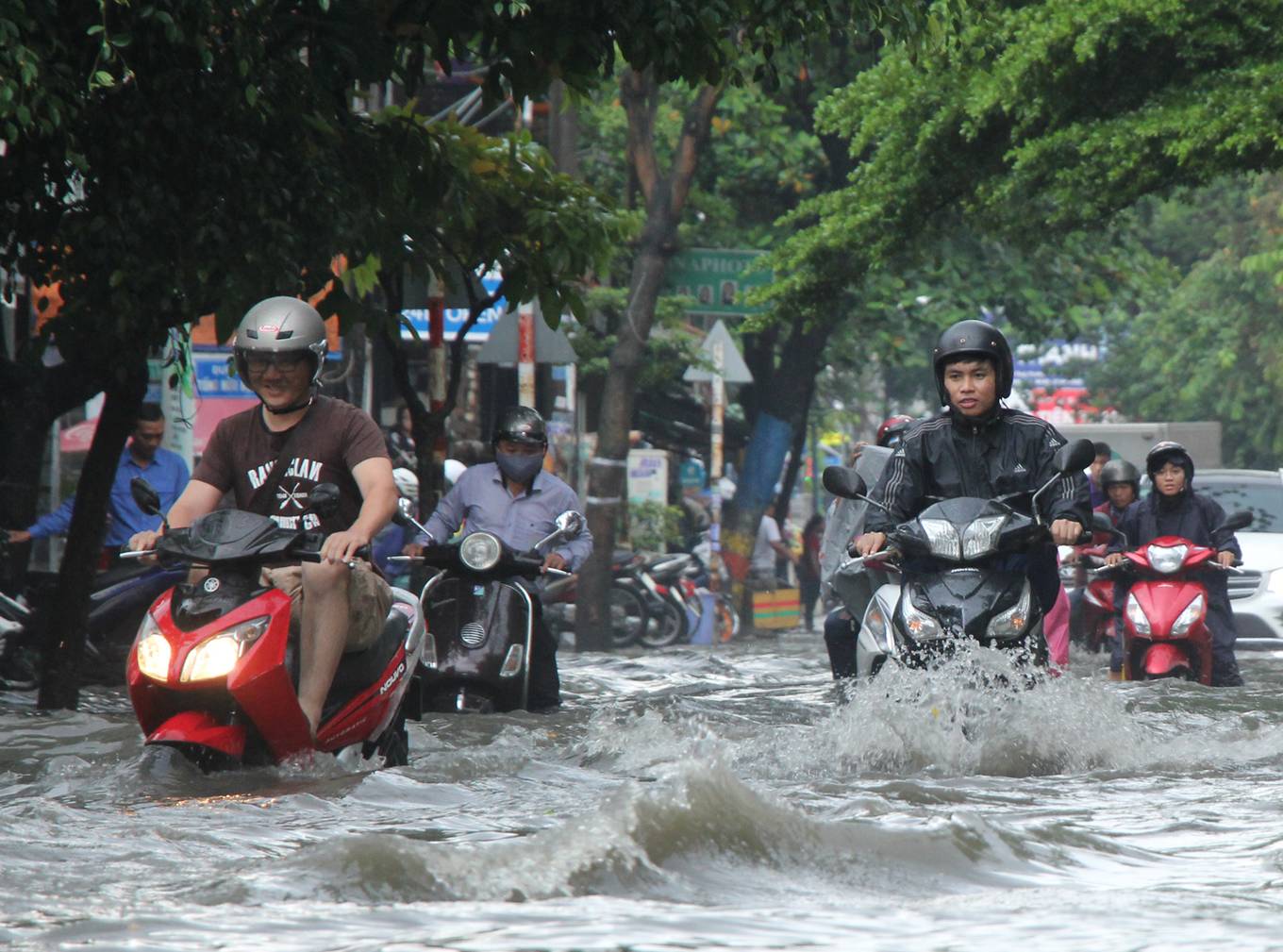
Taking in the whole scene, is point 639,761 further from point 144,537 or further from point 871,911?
point 871,911

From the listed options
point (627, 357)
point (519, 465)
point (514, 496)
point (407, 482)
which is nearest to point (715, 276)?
point (627, 357)

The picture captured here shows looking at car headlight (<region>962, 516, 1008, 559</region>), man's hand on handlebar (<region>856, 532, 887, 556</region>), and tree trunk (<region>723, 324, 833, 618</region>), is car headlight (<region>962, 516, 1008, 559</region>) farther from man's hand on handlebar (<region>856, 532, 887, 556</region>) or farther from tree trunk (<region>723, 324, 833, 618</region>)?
tree trunk (<region>723, 324, 833, 618</region>)

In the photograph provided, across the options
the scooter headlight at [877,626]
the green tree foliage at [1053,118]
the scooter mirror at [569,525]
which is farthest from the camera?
the green tree foliage at [1053,118]

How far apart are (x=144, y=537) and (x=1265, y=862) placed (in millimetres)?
3168

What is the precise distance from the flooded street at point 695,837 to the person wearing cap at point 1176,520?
2776mm

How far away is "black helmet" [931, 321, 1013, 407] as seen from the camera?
24.2ft

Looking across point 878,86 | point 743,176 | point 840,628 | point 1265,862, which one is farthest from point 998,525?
point 743,176

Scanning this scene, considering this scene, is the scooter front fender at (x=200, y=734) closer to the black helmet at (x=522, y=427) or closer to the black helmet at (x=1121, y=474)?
the black helmet at (x=522, y=427)

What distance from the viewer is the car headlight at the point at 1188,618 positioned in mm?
10953

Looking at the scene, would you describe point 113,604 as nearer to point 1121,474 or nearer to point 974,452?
Answer: point 974,452

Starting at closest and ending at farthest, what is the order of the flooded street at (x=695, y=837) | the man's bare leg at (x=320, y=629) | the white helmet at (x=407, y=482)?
the flooded street at (x=695, y=837) → the man's bare leg at (x=320, y=629) → the white helmet at (x=407, y=482)

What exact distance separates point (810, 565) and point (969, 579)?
779 inches

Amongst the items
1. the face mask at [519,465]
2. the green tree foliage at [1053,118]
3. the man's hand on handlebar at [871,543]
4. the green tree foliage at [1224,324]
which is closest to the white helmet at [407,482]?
the green tree foliage at [1053,118]

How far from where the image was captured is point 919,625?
7238mm
